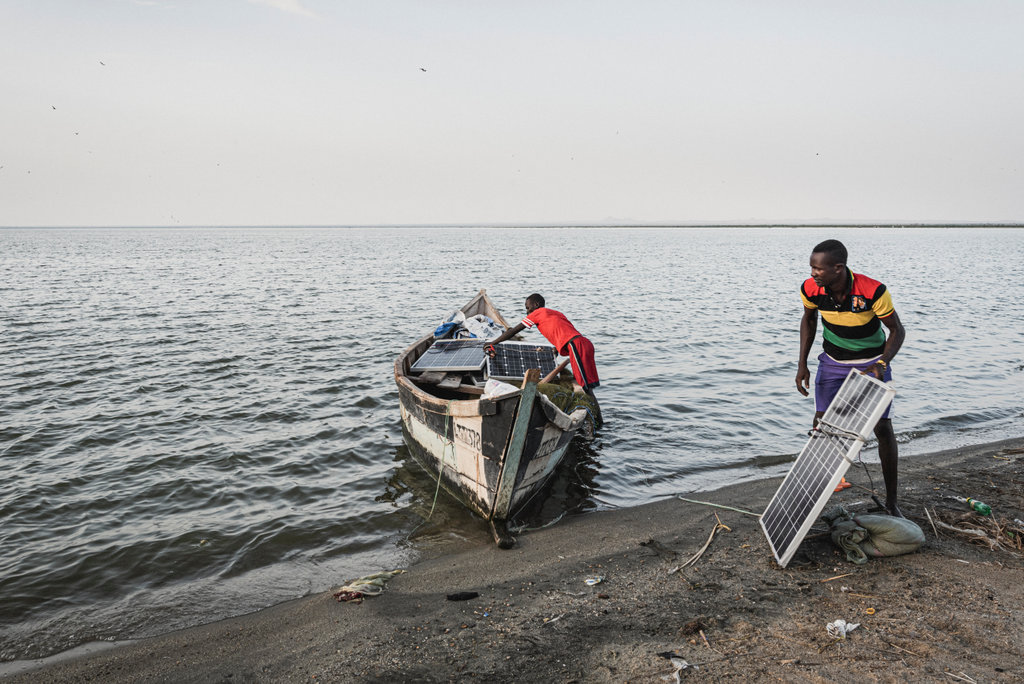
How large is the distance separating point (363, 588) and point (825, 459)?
4146mm

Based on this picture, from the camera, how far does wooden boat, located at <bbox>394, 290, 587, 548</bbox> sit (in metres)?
6.22

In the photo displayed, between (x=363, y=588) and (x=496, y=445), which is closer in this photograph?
(x=363, y=588)

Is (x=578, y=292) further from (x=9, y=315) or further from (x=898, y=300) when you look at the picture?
(x=9, y=315)

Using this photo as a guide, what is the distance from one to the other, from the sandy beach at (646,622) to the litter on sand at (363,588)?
0.08m

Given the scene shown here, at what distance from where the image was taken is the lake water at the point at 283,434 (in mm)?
6145

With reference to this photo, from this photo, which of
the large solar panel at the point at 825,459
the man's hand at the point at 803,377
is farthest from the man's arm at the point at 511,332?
the large solar panel at the point at 825,459

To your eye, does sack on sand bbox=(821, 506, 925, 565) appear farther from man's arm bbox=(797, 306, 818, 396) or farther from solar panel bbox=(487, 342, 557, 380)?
solar panel bbox=(487, 342, 557, 380)

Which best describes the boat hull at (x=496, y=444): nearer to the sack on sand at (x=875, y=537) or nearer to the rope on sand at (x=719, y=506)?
the rope on sand at (x=719, y=506)

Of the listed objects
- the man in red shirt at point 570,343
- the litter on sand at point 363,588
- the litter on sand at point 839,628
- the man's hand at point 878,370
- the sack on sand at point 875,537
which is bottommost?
the litter on sand at point 363,588

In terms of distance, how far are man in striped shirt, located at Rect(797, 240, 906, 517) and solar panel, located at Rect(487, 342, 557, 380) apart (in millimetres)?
4605

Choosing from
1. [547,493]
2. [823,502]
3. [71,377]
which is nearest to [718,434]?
[547,493]

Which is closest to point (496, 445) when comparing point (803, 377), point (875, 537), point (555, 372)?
point (555, 372)

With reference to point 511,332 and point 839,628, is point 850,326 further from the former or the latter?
point 511,332

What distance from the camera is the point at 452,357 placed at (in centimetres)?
→ 1030
